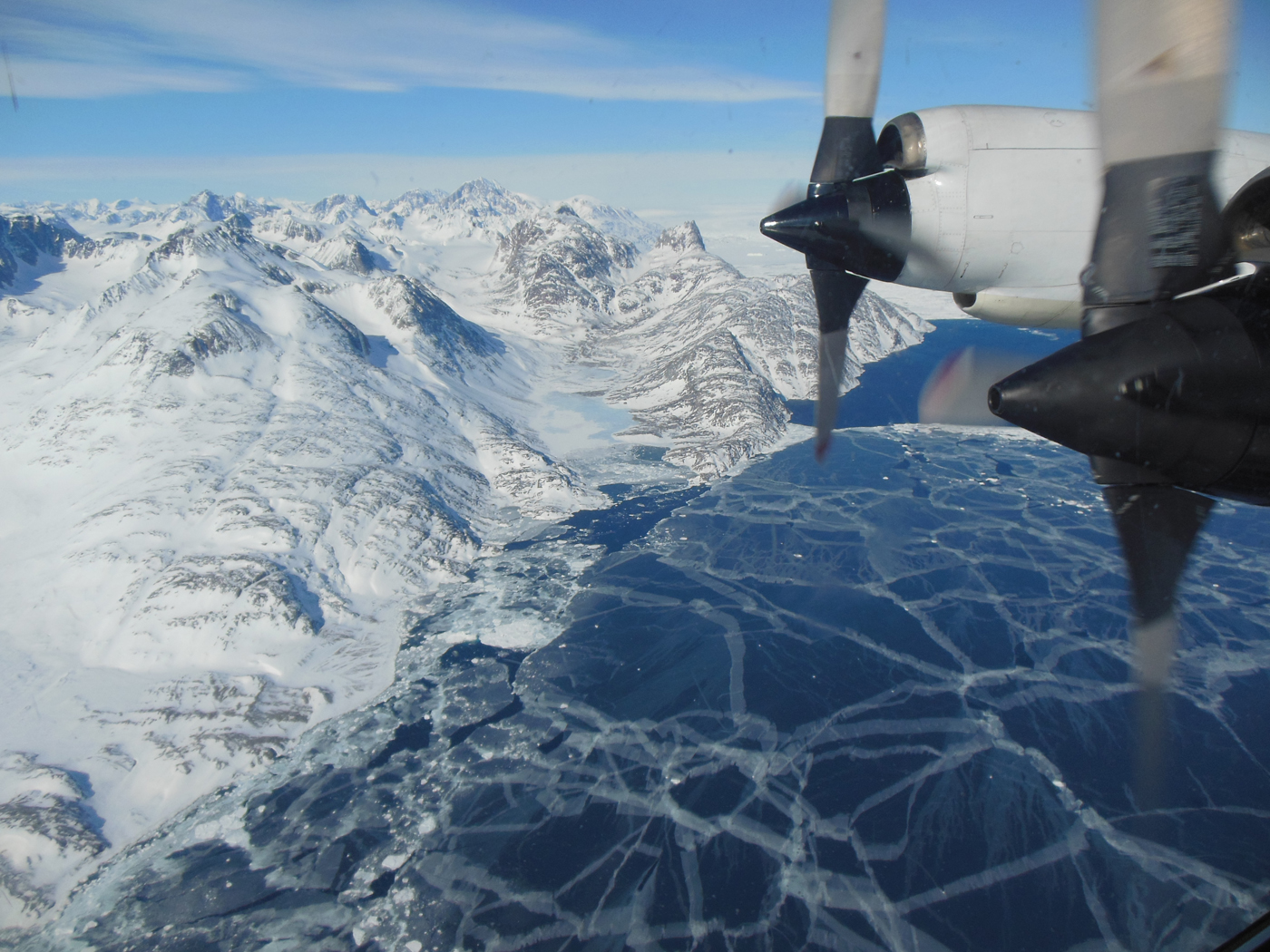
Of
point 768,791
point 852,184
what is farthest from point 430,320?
point 852,184

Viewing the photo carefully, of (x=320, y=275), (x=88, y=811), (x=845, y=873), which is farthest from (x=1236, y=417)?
(x=320, y=275)

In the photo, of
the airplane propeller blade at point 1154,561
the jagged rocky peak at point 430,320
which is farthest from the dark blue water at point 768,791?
the jagged rocky peak at point 430,320

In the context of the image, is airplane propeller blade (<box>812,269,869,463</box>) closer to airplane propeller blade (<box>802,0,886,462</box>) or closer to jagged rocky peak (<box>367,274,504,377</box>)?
airplane propeller blade (<box>802,0,886,462</box>)

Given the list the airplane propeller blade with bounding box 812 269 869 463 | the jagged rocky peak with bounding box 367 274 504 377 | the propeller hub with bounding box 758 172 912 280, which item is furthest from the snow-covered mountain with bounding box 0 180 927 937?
the propeller hub with bounding box 758 172 912 280

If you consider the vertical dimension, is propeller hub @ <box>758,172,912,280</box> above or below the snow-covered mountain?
above

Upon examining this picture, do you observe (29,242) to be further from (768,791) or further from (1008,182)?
(1008,182)

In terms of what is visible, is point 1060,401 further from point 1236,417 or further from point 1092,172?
point 1092,172
